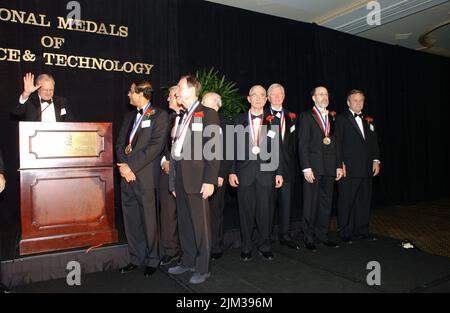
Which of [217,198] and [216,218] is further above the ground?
[217,198]

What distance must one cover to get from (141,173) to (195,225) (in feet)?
2.03

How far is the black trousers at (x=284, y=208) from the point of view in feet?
11.4

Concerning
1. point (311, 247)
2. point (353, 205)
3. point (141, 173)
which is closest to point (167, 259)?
point (141, 173)

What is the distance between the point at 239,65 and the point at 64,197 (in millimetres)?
3347

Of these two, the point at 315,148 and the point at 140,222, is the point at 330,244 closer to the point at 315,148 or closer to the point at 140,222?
the point at 315,148

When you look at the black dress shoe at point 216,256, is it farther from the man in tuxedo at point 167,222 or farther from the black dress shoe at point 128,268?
the black dress shoe at point 128,268

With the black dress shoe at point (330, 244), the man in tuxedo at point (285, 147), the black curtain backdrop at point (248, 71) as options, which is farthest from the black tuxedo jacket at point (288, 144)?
the black curtain backdrop at point (248, 71)

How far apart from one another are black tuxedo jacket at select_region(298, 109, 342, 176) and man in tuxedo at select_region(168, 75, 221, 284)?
1238 millimetres

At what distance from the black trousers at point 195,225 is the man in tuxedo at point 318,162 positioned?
1304 mm

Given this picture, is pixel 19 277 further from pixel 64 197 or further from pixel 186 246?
pixel 186 246

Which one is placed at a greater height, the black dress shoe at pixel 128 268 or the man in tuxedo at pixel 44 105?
the man in tuxedo at pixel 44 105

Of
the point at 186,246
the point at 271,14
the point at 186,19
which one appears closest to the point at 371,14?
the point at 271,14

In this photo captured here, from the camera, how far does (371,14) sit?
5.32 m

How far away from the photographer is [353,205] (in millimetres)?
3793
